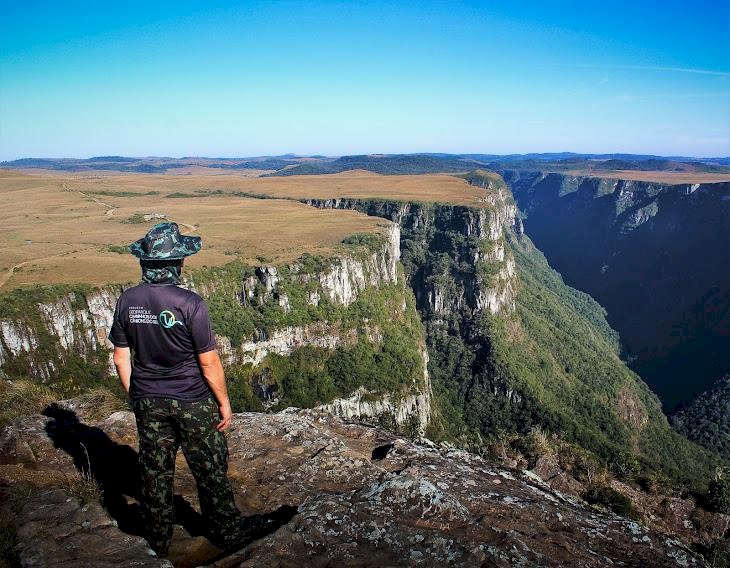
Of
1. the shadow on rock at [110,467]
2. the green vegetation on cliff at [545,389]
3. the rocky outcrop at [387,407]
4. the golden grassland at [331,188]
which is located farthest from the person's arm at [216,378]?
the golden grassland at [331,188]

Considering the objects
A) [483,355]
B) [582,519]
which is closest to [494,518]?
[582,519]

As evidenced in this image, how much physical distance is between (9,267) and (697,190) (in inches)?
9019

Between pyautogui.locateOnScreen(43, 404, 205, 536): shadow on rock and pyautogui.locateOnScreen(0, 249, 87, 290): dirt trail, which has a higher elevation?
pyautogui.locateOnScreen(43, 404, 205, 536): shadow on rock

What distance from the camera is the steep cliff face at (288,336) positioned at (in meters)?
54.9

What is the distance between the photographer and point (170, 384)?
5.78m

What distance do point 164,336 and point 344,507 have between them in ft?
11.5

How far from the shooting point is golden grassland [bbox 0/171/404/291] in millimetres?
65625

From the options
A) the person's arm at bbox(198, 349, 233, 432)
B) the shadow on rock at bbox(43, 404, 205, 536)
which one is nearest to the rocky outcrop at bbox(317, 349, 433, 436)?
the shadow on rock at bbox(43, 404, 205, 536)

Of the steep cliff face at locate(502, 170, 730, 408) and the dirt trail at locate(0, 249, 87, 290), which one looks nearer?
the dirt trail at locate(0, 249, 87, 290)

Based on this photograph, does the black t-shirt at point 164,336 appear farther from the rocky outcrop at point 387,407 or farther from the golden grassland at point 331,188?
the golden grassland at point 331,188

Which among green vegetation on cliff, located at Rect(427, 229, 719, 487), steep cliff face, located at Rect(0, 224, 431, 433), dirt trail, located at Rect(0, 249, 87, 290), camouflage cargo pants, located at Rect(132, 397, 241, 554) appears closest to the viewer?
camouflage cargo pants, located at Rect(132, 397, 241, 554)

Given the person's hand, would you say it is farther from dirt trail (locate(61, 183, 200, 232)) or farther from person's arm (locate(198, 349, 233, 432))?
dirt trail (locate(61, 183, 200, 232))

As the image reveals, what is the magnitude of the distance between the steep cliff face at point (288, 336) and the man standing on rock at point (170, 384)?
56.3m

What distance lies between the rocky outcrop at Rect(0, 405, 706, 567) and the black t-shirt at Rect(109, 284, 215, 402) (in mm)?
1867
